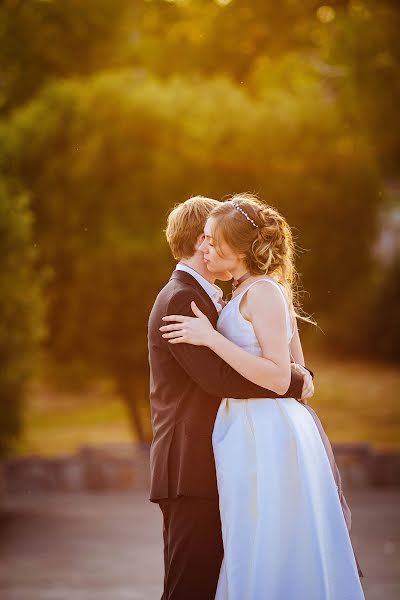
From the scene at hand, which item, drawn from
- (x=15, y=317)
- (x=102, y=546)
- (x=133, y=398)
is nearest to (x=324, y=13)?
(x=133, y=398)

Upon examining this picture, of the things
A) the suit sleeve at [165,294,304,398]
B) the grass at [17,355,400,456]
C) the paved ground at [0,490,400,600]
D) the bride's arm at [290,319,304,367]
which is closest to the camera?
the suit sleeve at [165,294,304,398]

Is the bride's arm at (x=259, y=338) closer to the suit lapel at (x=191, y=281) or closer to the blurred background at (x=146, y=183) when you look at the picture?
the suit lapel at (x=191, y=281)

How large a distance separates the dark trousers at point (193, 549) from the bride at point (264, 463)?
0.21 ft

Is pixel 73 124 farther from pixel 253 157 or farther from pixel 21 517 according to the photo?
pixel 21 517

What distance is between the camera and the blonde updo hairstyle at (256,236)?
3.59 meters

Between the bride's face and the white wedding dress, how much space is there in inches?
5.2

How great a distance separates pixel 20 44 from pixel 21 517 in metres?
8.25

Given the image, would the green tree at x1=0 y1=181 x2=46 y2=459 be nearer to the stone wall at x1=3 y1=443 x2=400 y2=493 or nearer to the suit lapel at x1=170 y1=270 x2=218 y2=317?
the stone wall at x1=3 y1=443 x2=400 y2=493

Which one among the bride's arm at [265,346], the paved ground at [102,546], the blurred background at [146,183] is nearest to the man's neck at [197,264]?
the bride's arm at [265,346]

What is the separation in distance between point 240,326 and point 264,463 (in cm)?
52

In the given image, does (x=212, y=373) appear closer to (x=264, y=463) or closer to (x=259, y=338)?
(x=259, y=338)

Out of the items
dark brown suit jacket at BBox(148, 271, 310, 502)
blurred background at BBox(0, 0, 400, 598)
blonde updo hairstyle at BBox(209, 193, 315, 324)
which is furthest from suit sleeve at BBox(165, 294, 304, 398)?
blurred background at BBox(0, 0, 400, 598)

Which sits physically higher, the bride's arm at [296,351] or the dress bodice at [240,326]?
the dress bodice at [240,326]

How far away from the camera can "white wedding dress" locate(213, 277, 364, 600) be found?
352cm
